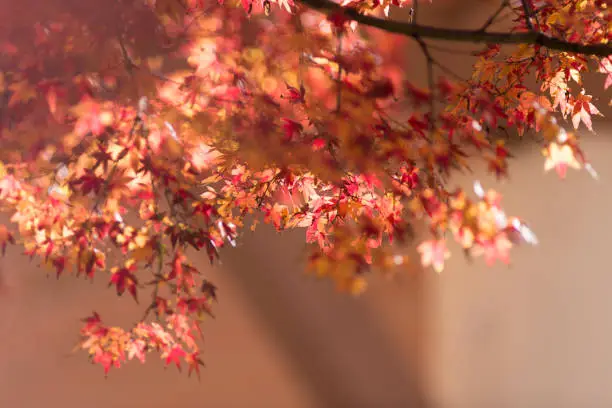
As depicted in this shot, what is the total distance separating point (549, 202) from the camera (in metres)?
3.02

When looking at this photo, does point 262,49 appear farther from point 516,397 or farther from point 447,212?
point 516,397

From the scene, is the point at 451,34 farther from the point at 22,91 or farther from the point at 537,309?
the point at 537,309

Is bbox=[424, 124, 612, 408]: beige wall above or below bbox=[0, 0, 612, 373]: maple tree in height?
below

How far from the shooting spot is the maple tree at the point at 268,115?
1.20 meters

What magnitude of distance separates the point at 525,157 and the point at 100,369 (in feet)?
7.36

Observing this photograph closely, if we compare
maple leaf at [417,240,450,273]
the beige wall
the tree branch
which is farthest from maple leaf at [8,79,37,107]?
the beige wall

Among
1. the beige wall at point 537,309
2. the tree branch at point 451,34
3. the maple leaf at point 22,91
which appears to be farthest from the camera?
the beige wall at point 537,309

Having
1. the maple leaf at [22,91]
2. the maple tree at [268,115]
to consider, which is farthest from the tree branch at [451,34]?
the maple leaf at [22,91]

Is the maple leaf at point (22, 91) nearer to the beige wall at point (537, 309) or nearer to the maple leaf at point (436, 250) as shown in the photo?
the maple leaf at point (436, 250)

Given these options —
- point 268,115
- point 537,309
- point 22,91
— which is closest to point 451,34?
point 268,115

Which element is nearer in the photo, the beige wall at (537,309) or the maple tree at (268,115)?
the maple tree at (268,115)

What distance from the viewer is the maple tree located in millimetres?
1202

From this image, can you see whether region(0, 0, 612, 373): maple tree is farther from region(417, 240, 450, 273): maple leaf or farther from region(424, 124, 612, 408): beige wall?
region(424, 124, 612, 408): beige wall

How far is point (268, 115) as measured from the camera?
1236mm
